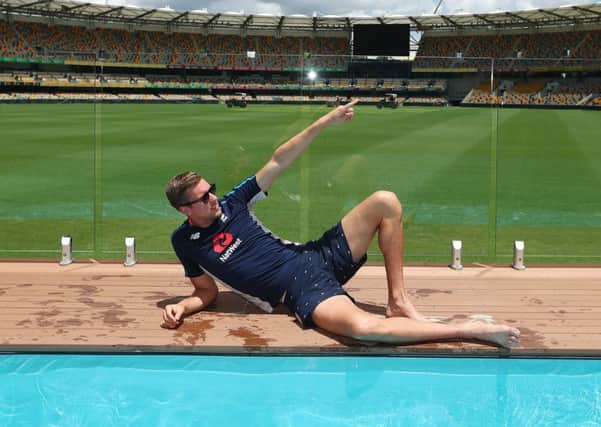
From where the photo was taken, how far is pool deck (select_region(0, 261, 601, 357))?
3.88 metres

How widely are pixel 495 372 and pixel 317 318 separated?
1.10 metres

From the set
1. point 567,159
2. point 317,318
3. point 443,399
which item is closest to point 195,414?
point 317,318

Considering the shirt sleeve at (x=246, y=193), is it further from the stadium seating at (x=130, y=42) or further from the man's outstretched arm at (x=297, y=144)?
the stadium seating at (x=130, y=42)

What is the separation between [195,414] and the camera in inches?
131

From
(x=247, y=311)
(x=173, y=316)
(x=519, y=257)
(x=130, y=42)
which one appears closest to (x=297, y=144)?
(x=247, y=311)

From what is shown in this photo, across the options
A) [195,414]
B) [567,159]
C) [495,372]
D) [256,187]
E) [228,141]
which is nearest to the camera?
[195,414]

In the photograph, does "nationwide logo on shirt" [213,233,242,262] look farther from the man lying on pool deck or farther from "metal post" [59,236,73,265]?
"metal post" [59,236,73,265]

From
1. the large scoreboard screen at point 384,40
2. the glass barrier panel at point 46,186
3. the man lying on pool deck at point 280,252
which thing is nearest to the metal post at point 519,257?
the man lying on pool deck at point 280,252

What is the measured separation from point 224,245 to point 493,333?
1.77m

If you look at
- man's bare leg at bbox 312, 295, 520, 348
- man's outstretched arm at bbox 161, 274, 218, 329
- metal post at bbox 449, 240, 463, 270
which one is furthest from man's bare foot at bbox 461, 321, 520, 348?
metal post at bbox 449, 240, 463, 270

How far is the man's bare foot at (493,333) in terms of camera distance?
3.80 meters

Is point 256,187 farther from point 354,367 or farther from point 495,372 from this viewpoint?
point 495,372

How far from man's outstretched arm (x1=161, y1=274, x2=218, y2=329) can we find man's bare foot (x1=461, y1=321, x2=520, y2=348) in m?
1.74

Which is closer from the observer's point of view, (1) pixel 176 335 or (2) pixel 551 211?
(1) pixel 176 335
